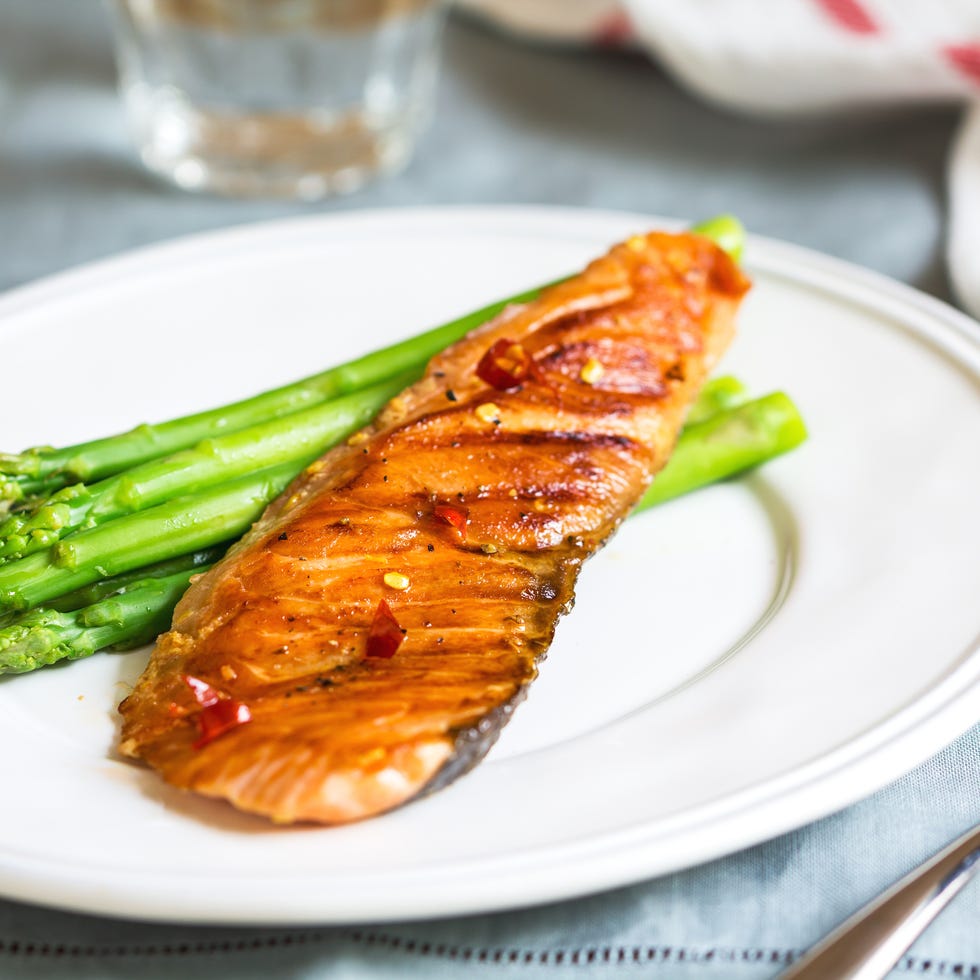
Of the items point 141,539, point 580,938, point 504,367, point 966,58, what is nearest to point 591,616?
point 504,367

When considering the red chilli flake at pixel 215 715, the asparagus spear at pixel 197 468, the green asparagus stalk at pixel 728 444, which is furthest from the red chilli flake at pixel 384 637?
the green asparagus stalk at pixel 728 444

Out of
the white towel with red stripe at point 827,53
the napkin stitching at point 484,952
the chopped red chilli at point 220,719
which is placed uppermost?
the white towel with red stripe at point 827,53

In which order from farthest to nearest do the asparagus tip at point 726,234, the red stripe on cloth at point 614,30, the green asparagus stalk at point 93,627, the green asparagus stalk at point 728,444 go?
the red stripe on cloth at point 614,30 → the asparagus tip at point 726,234 → the green asparagus stalk at point 728,444 → the green asparagus stalk at point 93,627

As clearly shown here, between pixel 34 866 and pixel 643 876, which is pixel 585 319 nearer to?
pixel 643 876

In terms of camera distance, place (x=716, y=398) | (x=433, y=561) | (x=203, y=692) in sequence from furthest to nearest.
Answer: (x=716, y=398) < (x=433, y=561) < (x=203, y=692)

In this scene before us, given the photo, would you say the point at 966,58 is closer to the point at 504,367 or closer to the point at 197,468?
the point at 504,367

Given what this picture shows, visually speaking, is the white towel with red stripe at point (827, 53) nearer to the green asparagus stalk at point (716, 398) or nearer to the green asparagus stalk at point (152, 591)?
the green asparagus stalk at point (716, 398)

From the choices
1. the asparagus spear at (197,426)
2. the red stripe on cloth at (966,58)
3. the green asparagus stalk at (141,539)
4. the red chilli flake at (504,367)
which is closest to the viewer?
the green asparagus stalk at (141,539)

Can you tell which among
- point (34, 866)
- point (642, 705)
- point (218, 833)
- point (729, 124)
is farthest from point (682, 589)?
point (729, 124)
